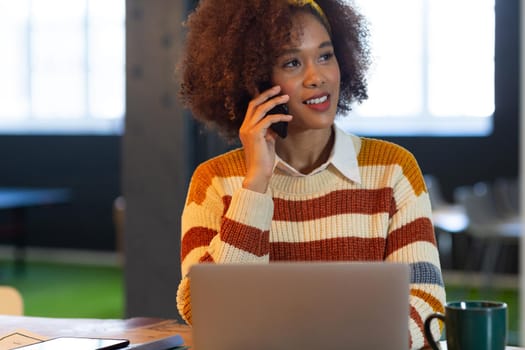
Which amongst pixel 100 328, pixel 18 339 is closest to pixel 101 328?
pixel 100 328

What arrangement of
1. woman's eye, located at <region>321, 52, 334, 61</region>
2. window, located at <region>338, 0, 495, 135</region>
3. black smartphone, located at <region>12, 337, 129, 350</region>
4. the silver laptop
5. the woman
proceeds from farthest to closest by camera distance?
window, located at <region>338, 0, 495, 135</region> → woman's eye, located at <region>321, 52, 334, 61</region> → the woman → black smartphone, located at <region>12, 337, 129, 350</region> → the silver laptop

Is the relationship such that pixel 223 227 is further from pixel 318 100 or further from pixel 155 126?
pixel 155 126

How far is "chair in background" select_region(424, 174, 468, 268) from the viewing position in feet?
19.1

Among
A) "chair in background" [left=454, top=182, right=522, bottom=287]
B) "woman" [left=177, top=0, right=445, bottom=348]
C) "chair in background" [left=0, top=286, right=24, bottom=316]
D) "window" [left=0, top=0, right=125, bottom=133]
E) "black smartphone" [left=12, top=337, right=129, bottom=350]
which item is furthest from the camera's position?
"window" [left=0, top=0, right=125, bottom=133]

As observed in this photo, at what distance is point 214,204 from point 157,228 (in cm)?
194

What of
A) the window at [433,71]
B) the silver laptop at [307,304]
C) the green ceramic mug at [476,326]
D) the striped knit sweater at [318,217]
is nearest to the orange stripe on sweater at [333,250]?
the striped knit sweater at [318,217]

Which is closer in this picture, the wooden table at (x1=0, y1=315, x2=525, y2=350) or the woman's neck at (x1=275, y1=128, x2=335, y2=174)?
the wooden table at (x1=0, y1=315, x2=525, y2=350)

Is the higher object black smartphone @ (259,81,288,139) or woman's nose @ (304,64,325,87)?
woman's nose @ (304,64,325,87)

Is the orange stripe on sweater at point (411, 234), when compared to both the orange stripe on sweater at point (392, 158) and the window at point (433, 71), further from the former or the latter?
the window at point (433, 71)

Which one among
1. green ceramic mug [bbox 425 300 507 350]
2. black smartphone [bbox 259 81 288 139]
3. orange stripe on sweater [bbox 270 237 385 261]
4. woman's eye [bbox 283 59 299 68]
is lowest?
green ceramic mug [bbox 425 300 507 350]

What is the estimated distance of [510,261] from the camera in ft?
24.0

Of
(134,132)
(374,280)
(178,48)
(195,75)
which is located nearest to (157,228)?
(134,132)

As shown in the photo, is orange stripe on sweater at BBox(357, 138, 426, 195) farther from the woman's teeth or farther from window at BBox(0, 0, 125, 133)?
window at BBox(0, 0, 125, 133)

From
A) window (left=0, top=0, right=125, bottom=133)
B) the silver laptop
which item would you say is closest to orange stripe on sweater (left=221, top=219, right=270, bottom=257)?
the silver laptop
